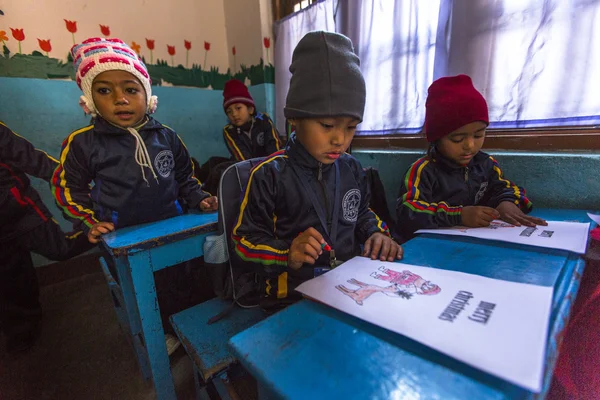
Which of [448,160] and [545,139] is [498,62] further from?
[448,160]

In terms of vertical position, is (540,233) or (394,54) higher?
(394,54)

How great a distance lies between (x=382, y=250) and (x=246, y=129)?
92.6 inches

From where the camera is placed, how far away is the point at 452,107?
46.8 inches

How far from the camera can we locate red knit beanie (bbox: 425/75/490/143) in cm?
117

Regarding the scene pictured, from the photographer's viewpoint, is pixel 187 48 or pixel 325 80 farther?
pixel 187 48

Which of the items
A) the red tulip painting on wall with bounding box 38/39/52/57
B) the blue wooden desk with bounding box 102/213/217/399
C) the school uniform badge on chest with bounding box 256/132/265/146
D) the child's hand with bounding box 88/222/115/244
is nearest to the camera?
the blue wooden desk with bounding box 102/213/217/399

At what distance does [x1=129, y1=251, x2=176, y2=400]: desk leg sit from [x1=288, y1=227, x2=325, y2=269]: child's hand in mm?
559

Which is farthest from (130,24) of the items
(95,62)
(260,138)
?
(95,62)

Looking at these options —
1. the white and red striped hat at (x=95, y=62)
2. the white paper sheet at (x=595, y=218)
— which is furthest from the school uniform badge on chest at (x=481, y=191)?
the white and red striped hat at (x=95, y=62)

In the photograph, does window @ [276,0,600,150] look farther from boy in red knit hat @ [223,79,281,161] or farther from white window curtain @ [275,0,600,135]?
boy in red knit hat @ [223,79,281,161]

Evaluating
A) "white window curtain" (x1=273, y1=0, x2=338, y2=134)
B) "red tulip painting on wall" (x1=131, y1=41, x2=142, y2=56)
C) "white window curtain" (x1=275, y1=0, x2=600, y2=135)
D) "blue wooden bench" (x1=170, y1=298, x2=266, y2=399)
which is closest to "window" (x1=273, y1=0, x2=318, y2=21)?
"white window curtain" (x1=273, y1=0, x2=338, y2=134)

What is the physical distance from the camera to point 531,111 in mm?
1327

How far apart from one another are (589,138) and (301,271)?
4.32 ft

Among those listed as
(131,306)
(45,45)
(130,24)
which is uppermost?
(130,24)
